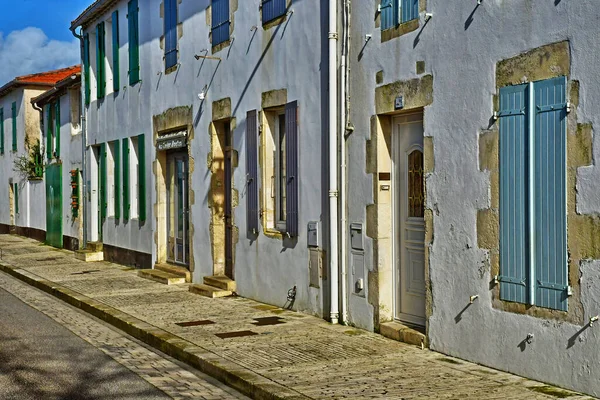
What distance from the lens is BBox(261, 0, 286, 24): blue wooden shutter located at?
10992 mm

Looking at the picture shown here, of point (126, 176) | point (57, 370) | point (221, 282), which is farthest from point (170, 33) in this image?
point (57, 370)

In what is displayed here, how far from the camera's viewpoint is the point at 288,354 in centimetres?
807

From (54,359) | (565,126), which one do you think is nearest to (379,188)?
(565,126)

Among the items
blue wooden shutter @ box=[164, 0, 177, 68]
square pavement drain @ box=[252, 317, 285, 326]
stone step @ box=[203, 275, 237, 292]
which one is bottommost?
square pavement drain @ box=[252, 317, 285, 326]

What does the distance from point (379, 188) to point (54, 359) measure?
368 centimetres

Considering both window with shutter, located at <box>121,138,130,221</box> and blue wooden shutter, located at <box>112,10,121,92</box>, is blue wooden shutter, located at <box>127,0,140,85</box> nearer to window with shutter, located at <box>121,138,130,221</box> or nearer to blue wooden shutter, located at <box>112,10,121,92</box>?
blue wooden shutter, located at <box>112,10,121,92</box>

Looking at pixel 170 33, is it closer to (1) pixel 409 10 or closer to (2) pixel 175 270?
(2) pixel 175 270

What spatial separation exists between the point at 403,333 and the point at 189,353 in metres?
2.09

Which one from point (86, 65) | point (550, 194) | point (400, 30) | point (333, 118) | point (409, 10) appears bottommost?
point (550, 194)

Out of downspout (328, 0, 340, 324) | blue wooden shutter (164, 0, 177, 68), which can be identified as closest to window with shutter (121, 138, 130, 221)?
blue wooden shutter (164, 0, 177, 68)

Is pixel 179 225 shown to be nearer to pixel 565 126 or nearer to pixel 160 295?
pixel 160 295

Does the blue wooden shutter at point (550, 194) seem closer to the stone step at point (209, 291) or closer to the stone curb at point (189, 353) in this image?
the stone curb at point (189, 353)

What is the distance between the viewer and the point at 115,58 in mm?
18547

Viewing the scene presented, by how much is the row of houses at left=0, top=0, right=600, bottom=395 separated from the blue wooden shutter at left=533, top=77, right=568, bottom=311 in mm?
15
